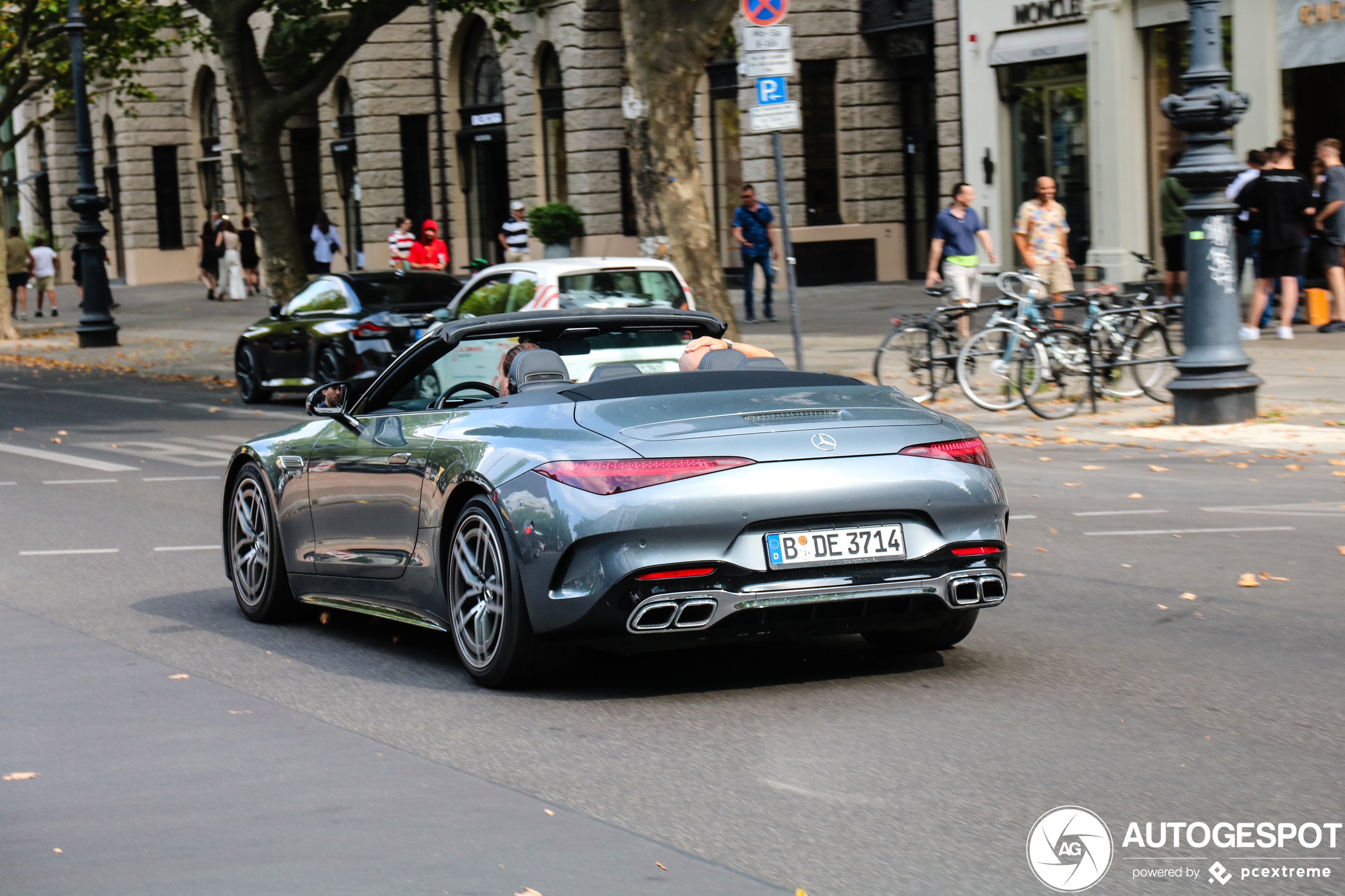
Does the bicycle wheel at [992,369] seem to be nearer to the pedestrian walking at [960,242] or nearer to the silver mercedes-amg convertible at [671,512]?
the pedestrian walking at [960,242]

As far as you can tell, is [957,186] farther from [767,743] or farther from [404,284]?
[767,743]

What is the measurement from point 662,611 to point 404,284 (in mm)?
13950

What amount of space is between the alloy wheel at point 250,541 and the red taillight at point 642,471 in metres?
2.47

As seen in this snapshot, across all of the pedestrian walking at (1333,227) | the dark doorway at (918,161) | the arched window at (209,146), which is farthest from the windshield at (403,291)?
the arched window at (209,146)

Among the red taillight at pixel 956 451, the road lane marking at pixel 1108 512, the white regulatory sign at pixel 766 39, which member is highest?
the white regulatory sign at pixel 766 39

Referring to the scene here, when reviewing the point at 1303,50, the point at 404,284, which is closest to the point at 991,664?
the point at 404,284

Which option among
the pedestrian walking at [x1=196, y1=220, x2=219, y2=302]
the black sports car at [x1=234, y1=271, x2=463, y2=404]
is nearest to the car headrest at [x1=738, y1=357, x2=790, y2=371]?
the black sports car at [x1=234, y1=271, x2=463, y2=404]

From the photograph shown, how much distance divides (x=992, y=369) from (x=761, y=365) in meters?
9.24

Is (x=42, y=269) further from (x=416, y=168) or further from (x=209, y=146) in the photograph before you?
(x=209, y=146)

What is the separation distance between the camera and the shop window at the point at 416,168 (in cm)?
4422

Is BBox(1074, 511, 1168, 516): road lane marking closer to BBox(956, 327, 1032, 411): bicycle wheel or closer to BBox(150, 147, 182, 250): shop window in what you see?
BBox(956, 327, 1032, 411): bicycle wheel

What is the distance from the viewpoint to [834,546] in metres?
5.91

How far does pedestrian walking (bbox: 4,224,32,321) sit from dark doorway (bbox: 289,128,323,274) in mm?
8493

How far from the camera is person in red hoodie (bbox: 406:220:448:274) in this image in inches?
1185
